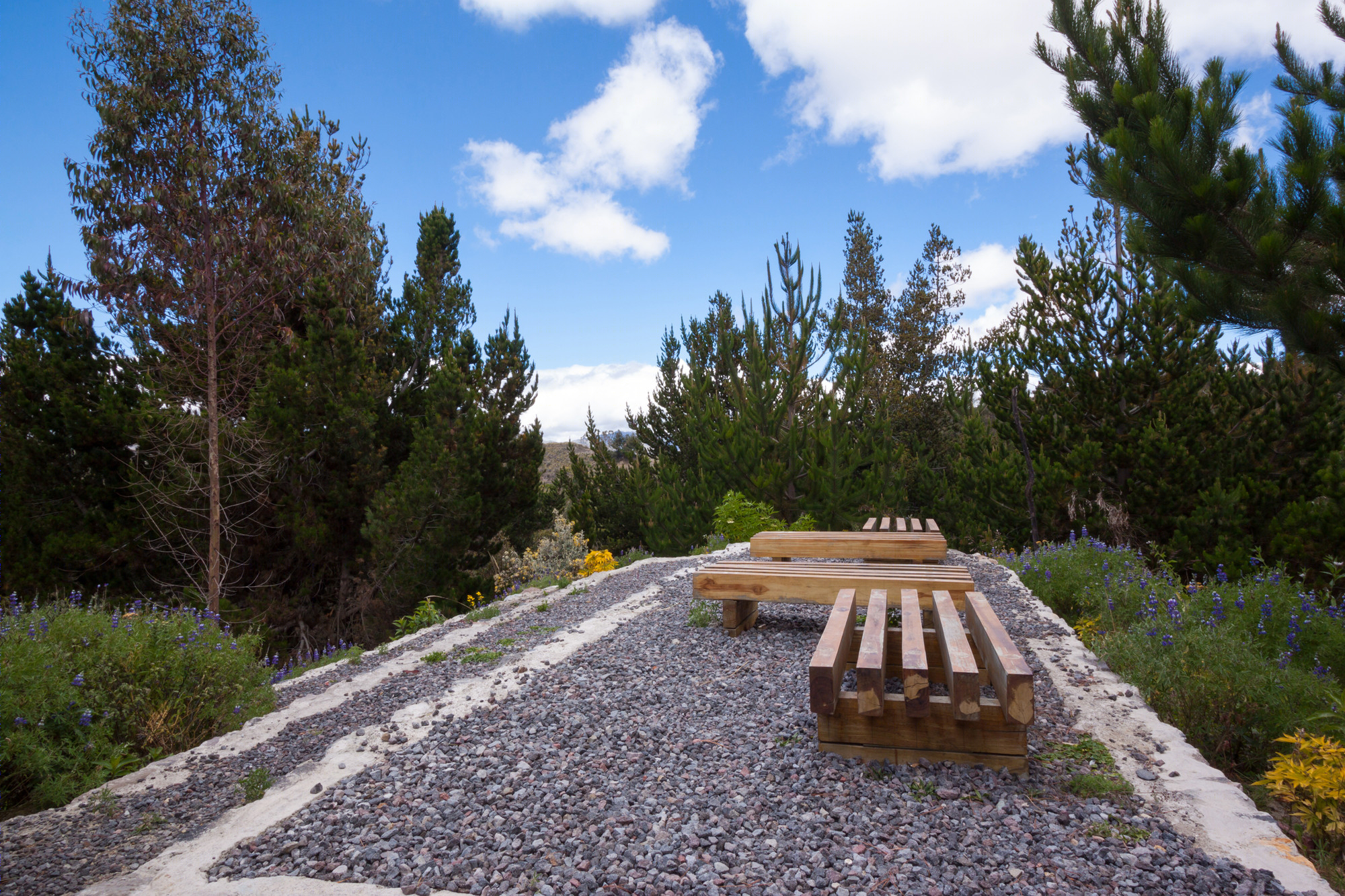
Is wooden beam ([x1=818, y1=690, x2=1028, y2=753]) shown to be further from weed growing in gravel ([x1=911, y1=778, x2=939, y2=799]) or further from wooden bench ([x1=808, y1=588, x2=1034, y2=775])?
weed growing in gravel ([x1=911, y1=778, x2=939, y2=799])

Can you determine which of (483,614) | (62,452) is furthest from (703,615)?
(62,452)

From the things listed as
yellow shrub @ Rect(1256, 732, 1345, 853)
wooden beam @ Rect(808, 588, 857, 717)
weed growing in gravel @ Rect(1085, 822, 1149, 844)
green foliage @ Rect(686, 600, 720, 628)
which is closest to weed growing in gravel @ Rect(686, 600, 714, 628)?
green foliage @ Rect(686, 600, 720, 628)

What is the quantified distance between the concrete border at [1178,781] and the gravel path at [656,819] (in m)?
0.10

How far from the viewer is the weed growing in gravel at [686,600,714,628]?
4.63 metres

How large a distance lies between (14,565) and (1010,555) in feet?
46.4

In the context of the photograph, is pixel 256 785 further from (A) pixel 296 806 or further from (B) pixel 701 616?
(B) pixel 701 616

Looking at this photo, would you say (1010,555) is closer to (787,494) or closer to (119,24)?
(787,494)

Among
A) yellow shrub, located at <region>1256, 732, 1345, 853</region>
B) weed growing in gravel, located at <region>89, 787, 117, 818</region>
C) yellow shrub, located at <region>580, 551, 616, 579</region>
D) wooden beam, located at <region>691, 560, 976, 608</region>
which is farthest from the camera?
yellow shrub, located at <region>580, 551, 616, 579</region>

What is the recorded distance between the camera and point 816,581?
4.09m

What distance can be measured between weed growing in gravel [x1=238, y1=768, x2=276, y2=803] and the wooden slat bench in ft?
12.9

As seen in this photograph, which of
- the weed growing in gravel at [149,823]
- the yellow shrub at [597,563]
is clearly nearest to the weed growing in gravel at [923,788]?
the weed growing in gravel at [149,823]

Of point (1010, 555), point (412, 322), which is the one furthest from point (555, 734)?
point (412, 322)

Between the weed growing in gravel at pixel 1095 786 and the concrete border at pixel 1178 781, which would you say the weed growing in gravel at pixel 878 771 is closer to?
the weed growing in gravel at pixel 1095 786

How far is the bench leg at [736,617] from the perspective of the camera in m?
4.38
